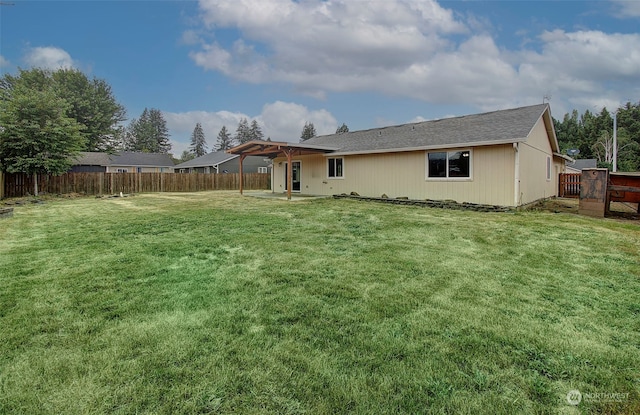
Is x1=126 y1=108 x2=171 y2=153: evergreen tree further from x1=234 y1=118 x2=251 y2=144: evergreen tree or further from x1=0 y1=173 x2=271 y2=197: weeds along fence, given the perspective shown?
x1=0 y1=173 x2=271 y2=197: weeds along fence

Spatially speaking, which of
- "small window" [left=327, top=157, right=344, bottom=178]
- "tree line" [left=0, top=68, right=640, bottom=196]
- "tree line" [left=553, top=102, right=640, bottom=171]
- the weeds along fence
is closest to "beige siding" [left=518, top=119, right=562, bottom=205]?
"small window" [left=327, top=157, right=344, bottom=178]

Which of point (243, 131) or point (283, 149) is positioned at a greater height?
point (243, 131)

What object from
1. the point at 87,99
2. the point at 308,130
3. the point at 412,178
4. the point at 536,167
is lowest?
the point at 412,178

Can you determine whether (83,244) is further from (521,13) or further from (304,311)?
(521,13)

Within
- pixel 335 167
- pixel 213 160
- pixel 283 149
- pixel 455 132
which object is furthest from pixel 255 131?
pixel 455 132

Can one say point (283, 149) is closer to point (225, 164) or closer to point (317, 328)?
point (317, 328)

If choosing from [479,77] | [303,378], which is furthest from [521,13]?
[303,378]

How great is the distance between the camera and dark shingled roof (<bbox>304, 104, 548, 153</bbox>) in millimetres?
10359

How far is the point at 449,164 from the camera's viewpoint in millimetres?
11438

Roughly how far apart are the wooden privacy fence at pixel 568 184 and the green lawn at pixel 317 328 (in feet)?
44.9

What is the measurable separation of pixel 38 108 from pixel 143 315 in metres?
19.4

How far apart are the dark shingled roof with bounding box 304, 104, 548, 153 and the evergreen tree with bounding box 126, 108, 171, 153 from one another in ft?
188

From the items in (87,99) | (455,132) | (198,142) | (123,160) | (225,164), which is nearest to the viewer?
(455,132)

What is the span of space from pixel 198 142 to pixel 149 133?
34.9 feet
